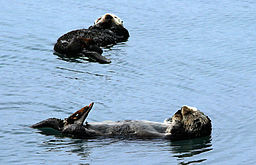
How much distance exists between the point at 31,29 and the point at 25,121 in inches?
268

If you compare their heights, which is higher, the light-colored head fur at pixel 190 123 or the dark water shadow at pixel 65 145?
the light-colored head fur at pixel 190 123

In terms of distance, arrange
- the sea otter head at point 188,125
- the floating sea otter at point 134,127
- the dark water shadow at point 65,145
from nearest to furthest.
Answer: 1. the dark water shadow at point 65,145
2. the floating sea otter at point 134,127
3. the sea otter head at point 188,125

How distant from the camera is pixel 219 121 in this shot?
8.37 m

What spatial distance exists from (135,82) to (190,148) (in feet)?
10.2

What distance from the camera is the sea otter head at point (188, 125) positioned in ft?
23.8

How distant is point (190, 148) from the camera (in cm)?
711

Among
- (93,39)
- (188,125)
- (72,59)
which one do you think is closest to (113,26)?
(93,39)

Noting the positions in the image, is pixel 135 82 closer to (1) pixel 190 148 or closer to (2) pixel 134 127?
(2) pixel 134 127

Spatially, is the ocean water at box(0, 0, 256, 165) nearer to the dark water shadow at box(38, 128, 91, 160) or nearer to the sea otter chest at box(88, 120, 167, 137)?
the dark water shadow at box(38, 128, 91, 160)

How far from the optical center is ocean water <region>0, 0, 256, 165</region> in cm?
684

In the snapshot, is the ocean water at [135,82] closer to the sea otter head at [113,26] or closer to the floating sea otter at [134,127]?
the floating sea otter at [134,127]

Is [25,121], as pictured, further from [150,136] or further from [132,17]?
[132,17]

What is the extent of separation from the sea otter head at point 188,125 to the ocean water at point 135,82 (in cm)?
12

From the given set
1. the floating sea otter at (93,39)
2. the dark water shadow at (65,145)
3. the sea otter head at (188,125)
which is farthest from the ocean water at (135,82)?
the floating sea otter at (93,39)
